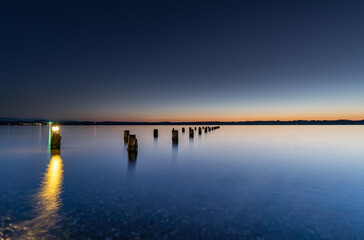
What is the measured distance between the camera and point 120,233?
3.97m

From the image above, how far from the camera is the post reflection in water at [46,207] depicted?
4027 mm

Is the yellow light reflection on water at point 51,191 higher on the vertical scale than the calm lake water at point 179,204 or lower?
higher

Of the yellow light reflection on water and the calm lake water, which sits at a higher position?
the yellow light reflection on water

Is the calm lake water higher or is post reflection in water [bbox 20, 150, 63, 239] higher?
post reflection in water [bbox 20, 150, 63, 239]

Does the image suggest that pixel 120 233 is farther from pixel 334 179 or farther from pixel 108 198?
pixel 334 179

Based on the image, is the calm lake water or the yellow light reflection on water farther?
the yellow light reflection on water

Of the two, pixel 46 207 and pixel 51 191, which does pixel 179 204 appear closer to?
pixel 46 207

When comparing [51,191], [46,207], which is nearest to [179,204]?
[46,207]

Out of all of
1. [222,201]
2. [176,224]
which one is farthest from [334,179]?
[176,224]

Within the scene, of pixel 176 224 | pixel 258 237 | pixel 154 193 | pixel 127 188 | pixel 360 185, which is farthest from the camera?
pixel 360 185

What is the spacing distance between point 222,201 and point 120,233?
277cm

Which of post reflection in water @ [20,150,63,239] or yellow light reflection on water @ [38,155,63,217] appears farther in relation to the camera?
yellow light reflection on water @ [38,155,63,217]

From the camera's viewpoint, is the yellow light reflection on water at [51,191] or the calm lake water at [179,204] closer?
the calm lake water at [179,204]

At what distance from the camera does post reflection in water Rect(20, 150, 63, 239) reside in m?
4.03
